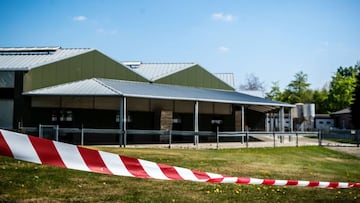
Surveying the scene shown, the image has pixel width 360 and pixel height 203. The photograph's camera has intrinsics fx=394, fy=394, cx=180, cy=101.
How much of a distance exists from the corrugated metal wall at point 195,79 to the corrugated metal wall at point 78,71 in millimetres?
2921

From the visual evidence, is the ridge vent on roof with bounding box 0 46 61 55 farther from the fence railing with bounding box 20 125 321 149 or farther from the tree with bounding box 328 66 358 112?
the tree with bounding box 328 66 358 112

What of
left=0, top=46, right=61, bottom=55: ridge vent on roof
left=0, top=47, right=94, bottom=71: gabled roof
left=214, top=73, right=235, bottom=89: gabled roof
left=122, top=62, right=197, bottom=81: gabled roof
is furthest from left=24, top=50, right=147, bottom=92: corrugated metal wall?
left=214, top=73, right=235, bottom=89: gabled roof

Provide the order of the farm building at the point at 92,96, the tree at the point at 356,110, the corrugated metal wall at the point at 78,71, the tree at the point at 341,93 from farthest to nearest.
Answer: the tree at the point at 341,93 < the tree at the point at 356,110 < the corrugated metal wall at the point at 78,71 < the farm building at the point at 92,96

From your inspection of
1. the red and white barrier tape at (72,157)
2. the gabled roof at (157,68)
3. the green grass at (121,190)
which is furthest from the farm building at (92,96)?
the red and white barrier tape at (72,157)

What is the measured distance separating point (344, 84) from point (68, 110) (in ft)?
195

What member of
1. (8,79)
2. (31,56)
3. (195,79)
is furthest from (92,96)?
(195,79)

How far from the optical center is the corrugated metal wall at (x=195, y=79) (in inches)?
1289

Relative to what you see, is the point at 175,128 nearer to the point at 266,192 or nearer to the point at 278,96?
the point at 266,192

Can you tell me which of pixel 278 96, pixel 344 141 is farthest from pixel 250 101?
pixel 278 96

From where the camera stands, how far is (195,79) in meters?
34.3

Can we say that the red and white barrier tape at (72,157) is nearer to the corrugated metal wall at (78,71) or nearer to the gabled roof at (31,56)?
the corrugated metal wall at (78,71)

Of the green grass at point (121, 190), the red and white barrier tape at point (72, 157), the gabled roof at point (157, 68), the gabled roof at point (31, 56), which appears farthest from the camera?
the gabled roof at point (157, 68)

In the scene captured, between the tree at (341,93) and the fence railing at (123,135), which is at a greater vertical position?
the tree at (341,93)

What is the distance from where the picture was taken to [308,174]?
12.5m
